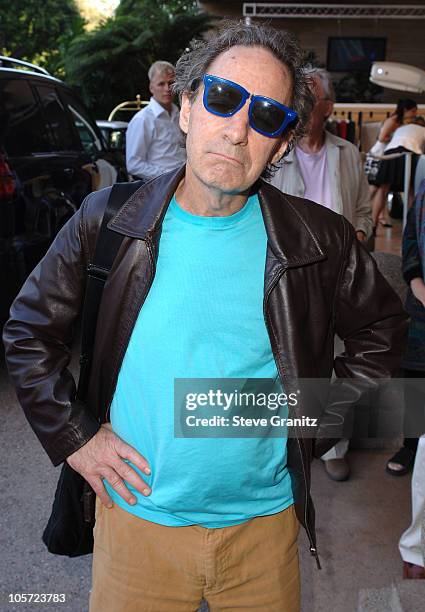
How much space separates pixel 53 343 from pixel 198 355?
38 cm

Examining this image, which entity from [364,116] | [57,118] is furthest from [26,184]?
[364,116]

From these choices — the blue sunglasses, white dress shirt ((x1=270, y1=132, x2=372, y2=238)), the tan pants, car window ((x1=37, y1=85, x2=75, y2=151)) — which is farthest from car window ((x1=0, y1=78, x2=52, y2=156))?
the tan pants

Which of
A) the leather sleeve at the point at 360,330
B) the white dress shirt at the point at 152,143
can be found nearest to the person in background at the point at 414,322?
the leather sleeve at the point at 360,330

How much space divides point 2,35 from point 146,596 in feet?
94.3

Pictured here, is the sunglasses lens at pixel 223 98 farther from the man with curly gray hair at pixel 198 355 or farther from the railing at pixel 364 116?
the railing at pixel 364 116

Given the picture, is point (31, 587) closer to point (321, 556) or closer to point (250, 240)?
point (321, 556)

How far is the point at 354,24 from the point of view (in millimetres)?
23688

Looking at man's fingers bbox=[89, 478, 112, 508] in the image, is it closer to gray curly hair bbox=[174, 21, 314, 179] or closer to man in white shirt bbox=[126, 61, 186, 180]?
gray curly hair bbox=[174, 21, 314, 179]

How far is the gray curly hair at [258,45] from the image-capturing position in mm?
1651

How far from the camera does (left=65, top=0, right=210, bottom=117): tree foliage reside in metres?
22.0

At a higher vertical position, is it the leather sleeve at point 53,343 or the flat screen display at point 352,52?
the leather sleeve at point 53,343

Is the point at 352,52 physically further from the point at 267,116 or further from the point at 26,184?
the point at 267,116

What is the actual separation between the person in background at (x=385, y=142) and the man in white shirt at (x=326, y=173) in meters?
5.53

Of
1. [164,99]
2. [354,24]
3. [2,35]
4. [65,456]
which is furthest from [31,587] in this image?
[2,35]
